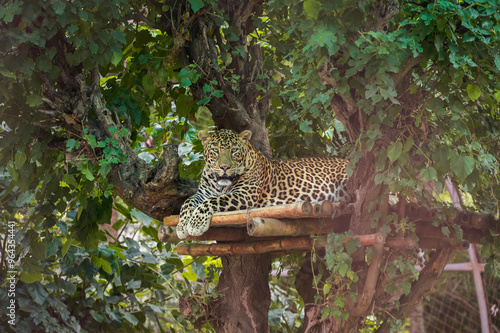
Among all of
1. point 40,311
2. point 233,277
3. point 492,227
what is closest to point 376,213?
point 492,227

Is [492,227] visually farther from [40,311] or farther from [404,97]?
[40,311]

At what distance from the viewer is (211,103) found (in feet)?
16.8

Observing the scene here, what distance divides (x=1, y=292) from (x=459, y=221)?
178 inches

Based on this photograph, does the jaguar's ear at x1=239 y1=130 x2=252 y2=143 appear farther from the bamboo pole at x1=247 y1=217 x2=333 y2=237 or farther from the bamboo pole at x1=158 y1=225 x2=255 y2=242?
the bamboo pole at x1=247 y1=217 x2=333 y2=237

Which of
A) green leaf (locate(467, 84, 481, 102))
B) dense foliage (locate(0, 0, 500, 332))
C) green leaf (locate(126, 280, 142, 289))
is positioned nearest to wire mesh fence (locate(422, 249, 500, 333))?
dense foliage (locate(0, 0, 500, 332))

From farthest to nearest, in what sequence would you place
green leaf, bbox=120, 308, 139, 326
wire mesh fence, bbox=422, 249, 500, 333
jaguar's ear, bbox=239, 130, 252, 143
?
wire mesh fence, bbox=422, 249, 500, 333 → green leaf, bbox=120, 308, 139, 326 → jaguar's ear, bbox=239, 130, 252, 143

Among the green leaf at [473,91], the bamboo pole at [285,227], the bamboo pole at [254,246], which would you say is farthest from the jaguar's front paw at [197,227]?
the green leaf at [473,91]

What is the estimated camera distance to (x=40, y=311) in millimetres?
6023

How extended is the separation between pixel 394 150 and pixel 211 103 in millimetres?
2075

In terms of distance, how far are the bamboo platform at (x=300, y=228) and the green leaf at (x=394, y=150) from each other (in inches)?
22.0

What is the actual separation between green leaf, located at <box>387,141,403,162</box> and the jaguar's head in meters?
1.47

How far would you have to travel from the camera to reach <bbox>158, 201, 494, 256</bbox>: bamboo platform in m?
3.77

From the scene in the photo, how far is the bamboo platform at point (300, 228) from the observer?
377cm

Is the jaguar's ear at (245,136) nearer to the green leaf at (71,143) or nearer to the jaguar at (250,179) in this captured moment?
the jaguar at (250,179)
